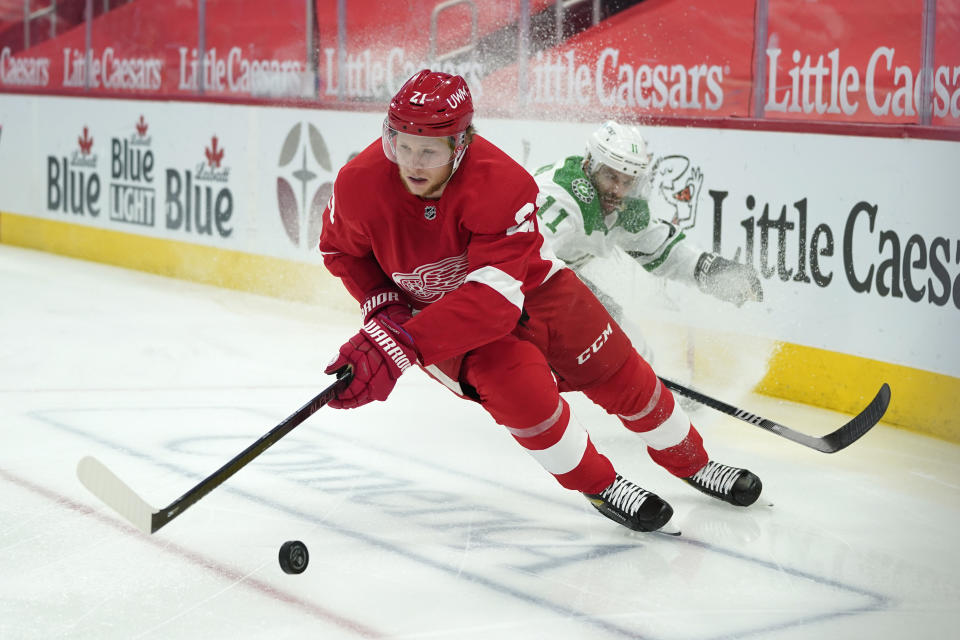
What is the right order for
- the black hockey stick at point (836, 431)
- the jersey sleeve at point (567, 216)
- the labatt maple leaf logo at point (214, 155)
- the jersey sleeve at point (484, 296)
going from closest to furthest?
the jersey sleeve at point (484, 296) < the black hockey stick at point (836, 431) < the jersey sleeve at point (567, 216) < the labatt maple leaf logo at point (214, 155)

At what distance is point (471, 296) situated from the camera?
7.79 feet

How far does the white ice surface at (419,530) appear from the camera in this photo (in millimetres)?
2256

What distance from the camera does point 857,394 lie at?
158 inches

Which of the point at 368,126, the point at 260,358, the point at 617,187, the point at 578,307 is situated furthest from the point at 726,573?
the point at 368,126

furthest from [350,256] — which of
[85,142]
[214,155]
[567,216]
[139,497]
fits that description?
[85,142]

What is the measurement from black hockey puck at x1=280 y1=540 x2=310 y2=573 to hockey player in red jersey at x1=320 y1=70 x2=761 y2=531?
0.90ft

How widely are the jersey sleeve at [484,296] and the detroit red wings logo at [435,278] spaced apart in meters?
0.11

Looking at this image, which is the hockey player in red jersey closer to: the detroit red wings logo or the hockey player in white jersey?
the detroit red wings logo

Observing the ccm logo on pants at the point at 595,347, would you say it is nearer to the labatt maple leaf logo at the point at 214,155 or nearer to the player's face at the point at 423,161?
the player's face at the point at 423,161

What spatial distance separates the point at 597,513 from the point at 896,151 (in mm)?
1728

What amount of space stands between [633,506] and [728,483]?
37 cm

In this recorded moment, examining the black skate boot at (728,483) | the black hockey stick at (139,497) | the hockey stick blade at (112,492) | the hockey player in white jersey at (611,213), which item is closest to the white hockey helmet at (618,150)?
the hockey player in white jersey at (611,213)

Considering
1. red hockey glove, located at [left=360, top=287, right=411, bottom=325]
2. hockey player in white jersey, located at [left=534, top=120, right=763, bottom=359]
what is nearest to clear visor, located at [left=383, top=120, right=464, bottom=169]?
red hockey glove, located at [left=360, top=287, right=411, bottom=325]

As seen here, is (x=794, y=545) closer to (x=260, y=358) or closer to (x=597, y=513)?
(x=597, y=513)
